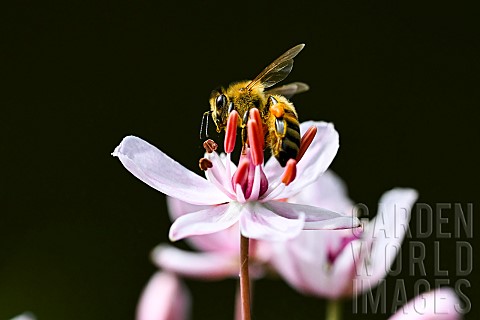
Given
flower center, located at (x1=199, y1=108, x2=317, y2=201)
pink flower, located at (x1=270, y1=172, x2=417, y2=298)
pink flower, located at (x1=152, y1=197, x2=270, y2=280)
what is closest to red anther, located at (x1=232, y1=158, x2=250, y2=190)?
flower center, located at (x1=199, y1=108, x2=317, y2=201)

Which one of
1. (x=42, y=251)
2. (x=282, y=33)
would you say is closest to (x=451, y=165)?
(x=282, y=33)

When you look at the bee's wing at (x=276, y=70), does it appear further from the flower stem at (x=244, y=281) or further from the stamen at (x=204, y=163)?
the flower stem at (x=244, y=281)

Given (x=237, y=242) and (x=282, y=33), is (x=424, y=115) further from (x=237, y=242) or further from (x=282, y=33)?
(x=237, y=242)

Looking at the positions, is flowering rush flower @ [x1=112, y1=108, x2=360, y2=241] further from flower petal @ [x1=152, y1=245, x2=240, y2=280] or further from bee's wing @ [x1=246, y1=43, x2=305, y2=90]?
flower petal @ [x1=152, y1=245, x2=240, y2=280]

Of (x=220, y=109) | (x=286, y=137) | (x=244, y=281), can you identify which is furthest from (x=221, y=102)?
(x=244, y=281)

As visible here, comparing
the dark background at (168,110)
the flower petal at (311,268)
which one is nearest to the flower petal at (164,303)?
the flower petal at (311,268)
